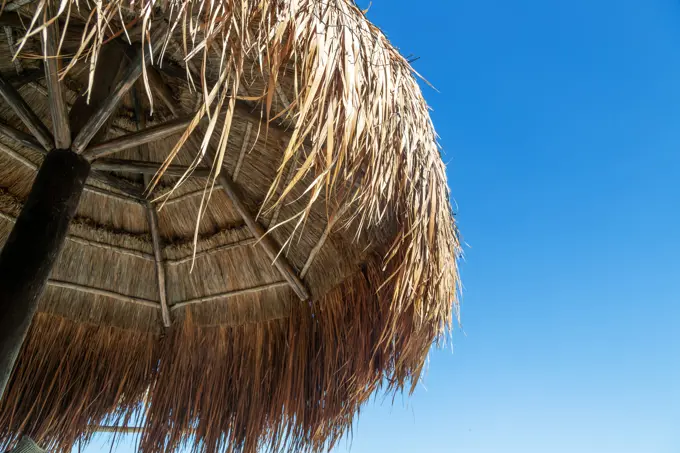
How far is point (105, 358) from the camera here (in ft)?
7.82

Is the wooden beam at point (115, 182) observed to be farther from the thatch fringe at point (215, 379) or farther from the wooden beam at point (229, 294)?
the thatch fringe at point (215, 379)

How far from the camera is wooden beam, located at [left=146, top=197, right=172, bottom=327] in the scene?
2357 mm

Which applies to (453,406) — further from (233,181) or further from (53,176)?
(53,176)

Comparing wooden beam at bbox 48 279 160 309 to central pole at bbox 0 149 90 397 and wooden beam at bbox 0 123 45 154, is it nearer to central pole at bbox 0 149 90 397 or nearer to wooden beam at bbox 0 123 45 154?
wooden beam at bbox 0 123 45 154

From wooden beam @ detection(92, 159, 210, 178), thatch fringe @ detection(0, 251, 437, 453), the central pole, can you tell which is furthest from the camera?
thatch fringe @ detection(0, 251, 437, 453)

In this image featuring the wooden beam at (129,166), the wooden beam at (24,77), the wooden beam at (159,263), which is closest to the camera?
the wooden beam at (129,166)

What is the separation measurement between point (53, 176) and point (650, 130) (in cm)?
457

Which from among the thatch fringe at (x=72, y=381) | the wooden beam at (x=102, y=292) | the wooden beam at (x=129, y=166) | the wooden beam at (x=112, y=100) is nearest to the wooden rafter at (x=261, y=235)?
the wooden beam at (x=129, y=166)

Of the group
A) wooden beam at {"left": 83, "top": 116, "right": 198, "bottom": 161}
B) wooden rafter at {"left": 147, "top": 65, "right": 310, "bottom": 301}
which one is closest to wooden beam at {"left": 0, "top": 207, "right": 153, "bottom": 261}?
wooden rafter at {"left": 147, "top": 65, "right": 310, "bottom": 301}

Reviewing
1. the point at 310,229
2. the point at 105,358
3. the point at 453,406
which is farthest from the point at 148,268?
the point at 453,406

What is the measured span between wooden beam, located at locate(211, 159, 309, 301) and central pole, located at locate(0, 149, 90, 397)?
58 centimetres

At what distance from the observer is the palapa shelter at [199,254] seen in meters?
1.58

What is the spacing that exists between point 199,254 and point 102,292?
1.45 ft

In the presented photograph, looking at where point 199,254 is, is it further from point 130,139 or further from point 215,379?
point 130,139
